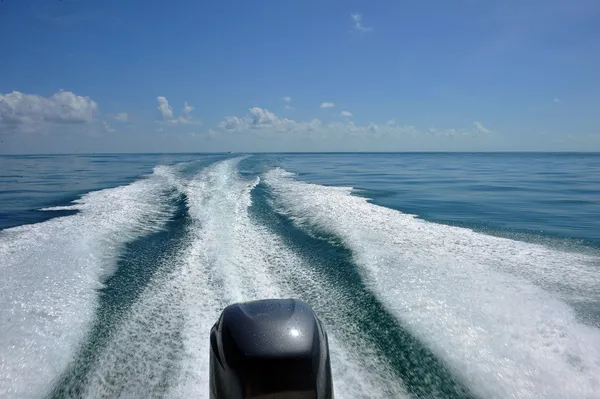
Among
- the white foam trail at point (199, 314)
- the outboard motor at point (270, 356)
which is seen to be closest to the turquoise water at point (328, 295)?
the white foam trail at point (199, 314)

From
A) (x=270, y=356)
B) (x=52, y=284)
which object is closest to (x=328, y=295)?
(x=270, y=356)

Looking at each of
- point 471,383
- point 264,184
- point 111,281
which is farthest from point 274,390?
point 264,184

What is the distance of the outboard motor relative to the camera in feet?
7.86

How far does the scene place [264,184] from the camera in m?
16.2

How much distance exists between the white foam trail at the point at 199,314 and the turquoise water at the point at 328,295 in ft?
0.06

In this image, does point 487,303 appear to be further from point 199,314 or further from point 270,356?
point 199,314

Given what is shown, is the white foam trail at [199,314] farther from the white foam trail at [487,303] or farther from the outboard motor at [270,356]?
the white foam trail at [487,303]

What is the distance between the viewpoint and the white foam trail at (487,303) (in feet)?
10.9

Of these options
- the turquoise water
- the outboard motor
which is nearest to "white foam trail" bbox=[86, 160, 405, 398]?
the turquoise water

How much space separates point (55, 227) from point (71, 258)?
2637mm

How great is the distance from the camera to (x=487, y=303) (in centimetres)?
460

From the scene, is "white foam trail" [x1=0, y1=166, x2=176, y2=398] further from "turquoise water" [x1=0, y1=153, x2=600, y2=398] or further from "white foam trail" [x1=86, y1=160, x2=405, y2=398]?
"white foam trail" [x1=86, y1=160, x2=405, y2=398]

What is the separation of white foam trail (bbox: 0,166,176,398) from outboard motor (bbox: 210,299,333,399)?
1.67 m

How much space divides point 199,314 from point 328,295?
157cm
